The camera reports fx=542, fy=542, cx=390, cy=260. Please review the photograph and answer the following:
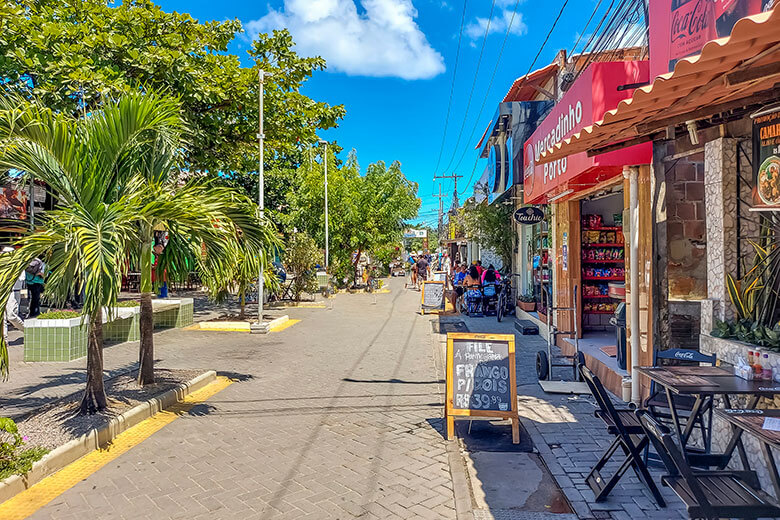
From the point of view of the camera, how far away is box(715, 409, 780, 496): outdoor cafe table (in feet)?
9.76

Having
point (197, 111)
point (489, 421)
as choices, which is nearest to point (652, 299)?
point (489, 421)

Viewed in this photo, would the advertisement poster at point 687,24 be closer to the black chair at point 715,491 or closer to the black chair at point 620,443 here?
the black chair at point 620,443

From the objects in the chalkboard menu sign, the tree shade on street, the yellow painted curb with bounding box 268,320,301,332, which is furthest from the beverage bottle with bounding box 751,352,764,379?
the chalkboard menu sign

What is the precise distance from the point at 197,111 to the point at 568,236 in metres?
9.98

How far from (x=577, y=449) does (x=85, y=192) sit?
18.7ft

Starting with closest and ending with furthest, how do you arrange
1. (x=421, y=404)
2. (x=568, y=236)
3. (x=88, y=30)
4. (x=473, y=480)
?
(x=473, y=480) < (x=421, y=404) < (x=568, y=236) < (x=88, y=30)

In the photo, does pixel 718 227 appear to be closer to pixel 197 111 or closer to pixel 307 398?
pixel 307 398

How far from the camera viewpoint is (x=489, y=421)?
6.21m

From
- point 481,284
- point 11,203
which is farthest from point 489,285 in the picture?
point 11,203

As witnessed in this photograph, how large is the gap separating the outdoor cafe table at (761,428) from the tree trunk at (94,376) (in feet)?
18.8

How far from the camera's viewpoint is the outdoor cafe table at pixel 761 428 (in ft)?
9.76

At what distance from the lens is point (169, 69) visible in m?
12.8

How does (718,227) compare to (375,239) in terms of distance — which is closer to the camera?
(718,227)

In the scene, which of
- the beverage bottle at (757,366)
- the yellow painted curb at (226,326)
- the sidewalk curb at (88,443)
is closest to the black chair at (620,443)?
the beverage bottle at (757,366)
